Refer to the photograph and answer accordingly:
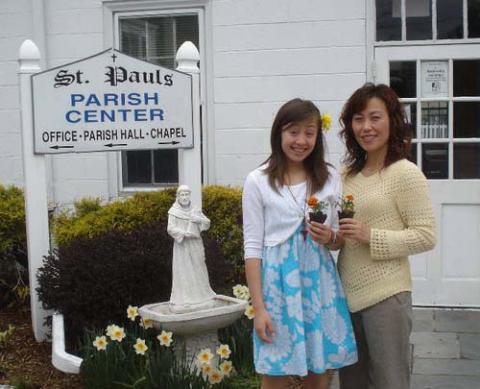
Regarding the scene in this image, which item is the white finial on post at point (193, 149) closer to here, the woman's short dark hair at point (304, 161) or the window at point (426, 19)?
the window at point (426, 19)

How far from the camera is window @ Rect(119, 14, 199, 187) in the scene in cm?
686

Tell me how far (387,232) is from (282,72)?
377cm

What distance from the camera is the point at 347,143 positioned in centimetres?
339

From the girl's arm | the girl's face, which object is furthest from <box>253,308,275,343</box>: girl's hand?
the girl's face

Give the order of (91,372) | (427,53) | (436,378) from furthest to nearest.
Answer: (427,53) < (436,378) < (91,372)

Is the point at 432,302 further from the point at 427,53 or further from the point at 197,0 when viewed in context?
the point at 197,0

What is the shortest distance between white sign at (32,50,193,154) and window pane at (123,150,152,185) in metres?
1.74

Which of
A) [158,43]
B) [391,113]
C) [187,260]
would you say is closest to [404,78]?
[158,43]

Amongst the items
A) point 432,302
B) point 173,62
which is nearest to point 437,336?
point 432,302

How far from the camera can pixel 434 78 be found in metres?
6.36

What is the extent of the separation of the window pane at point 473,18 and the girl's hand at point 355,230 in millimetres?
3830

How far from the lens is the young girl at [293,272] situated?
313 cm

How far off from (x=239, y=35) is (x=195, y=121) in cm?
161

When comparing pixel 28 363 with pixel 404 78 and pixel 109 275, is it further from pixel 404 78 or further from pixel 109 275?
pixel 404 78
